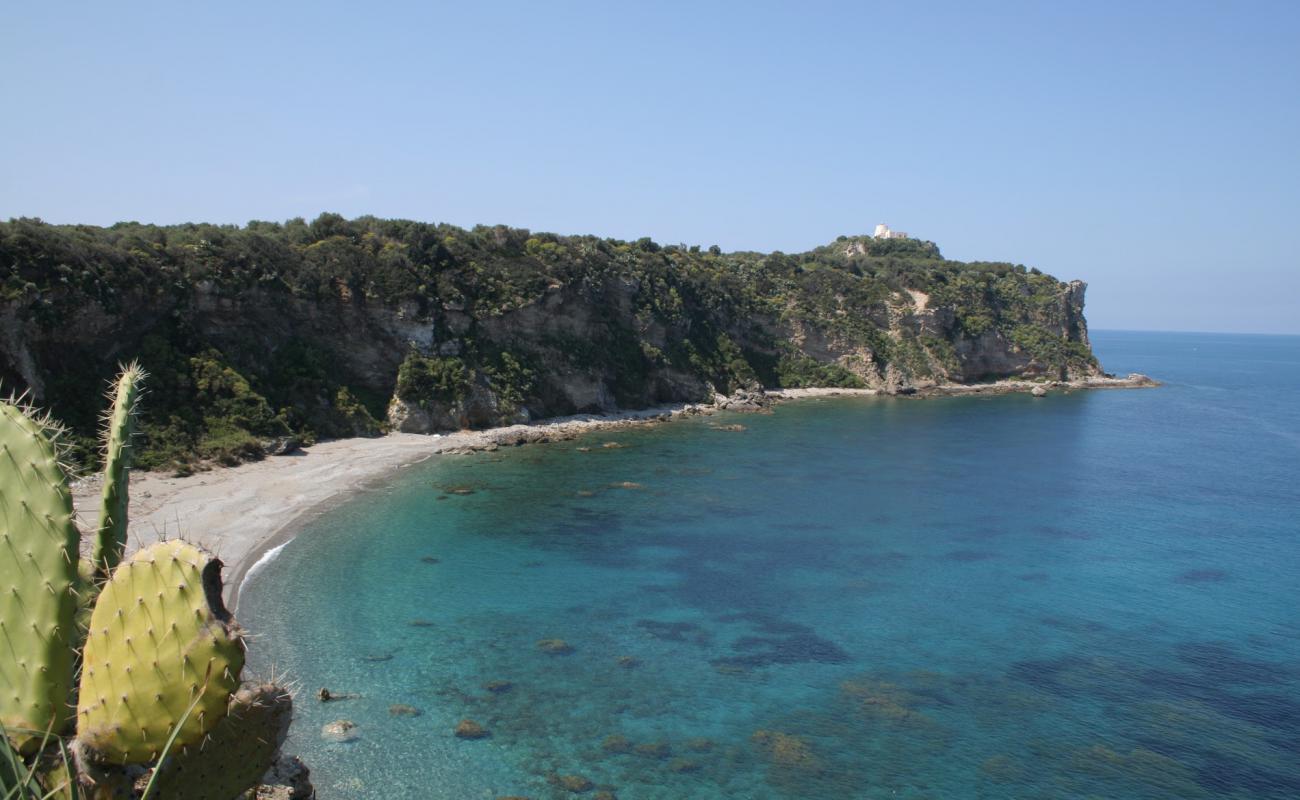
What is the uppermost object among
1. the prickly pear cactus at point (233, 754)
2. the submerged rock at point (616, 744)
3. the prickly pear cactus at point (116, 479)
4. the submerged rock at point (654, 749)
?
the prickly pear cactus at point (116, 479)

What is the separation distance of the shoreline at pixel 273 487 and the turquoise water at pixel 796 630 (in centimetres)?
182

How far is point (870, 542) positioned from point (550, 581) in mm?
16580

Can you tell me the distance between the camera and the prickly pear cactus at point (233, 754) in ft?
18.6

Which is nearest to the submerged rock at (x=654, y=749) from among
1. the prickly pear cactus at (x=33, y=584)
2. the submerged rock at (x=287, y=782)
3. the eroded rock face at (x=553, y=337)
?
the submerged rock at (x=287, y=782)

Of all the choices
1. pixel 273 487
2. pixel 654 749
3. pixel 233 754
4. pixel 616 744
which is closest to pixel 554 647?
pixel 616 744

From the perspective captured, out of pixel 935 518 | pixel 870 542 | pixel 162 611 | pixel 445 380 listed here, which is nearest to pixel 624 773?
pixel 162 611

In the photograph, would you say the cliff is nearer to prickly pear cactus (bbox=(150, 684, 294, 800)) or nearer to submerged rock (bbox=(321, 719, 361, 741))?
submerged rock (bbox=(321, 719, 361, 741))

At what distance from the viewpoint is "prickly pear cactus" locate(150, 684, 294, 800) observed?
5.67m

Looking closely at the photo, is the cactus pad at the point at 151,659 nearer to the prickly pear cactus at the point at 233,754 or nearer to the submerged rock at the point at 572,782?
the prickly pear cactus at the point at 233,754

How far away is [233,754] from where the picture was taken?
6004 millimetres

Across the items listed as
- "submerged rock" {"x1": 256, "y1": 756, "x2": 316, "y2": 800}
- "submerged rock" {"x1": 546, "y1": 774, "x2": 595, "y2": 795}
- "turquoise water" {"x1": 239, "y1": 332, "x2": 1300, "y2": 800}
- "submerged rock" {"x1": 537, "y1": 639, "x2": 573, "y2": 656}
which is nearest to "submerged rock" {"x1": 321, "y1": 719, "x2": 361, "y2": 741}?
"turquoise water" {"x1": 239, "y1": 332, "x2": 1300, "y2": 800}

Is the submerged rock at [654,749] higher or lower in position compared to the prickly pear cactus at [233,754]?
lower

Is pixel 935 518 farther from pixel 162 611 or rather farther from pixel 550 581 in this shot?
pixel 162 611

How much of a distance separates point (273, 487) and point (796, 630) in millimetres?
30031
